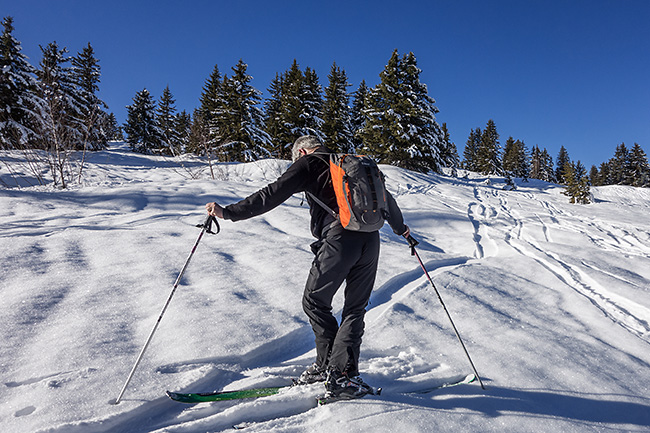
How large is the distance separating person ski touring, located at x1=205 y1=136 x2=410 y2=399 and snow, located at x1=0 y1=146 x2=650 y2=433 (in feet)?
0.68

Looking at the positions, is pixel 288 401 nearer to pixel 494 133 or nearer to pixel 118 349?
pixel 118 349

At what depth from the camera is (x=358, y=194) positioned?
6.88 feet

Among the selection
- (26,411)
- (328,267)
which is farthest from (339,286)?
(26,411)

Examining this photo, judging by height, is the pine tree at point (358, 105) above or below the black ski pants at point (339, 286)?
above

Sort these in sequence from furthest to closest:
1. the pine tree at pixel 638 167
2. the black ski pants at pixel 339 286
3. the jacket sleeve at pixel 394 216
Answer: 1. the pine tree at pixel 638 167
2. the jacket sleeve at pixel 394 216
3. the black ski pants at pixel 339 286

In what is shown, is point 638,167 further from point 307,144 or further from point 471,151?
point 307,144

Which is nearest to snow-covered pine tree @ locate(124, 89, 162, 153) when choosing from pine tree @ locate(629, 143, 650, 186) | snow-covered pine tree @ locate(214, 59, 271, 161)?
snow-covered pine tree @ locate(214, 59, 271, 161)

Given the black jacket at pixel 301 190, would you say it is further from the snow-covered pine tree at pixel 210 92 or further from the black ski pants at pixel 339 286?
the snow-covered pine tree at pixel 210 92

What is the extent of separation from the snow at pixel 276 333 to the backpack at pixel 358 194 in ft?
4.02

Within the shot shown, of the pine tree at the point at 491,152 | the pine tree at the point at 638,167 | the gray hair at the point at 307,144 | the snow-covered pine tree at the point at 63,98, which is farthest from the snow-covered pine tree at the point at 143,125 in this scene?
the pine tree at the point at 638,167

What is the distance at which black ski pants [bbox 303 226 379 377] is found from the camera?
7.10 ft

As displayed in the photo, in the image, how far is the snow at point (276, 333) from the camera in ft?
6.73

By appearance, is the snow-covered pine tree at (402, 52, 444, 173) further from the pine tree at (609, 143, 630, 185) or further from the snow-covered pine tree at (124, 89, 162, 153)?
the pine tree at (609, 143, 630, 185)

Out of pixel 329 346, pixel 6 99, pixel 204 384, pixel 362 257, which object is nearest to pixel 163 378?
pixel 204 384
